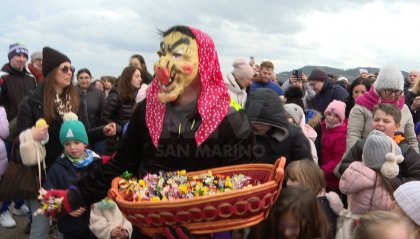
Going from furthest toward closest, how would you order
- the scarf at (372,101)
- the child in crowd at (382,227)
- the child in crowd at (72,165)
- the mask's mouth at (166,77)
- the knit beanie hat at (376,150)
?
the scarf at (372,101)
the child in crowd at (72,165)
the knit beanie hat at (376,150)
the child in crowd at (382,227)
the mask's mouth at (166,77)

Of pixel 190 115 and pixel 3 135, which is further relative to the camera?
pixel 3 135

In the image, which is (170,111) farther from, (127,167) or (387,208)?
(387,208)

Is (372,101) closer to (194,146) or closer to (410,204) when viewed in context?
(410,204)

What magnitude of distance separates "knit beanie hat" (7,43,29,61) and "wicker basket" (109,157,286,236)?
4289 millimetres

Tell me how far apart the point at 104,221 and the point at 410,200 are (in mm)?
2001

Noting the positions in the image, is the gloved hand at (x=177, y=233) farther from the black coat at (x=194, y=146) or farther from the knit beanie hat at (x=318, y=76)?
the knit beanie hat at (x=318, y=76)

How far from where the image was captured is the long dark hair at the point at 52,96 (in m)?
3.54

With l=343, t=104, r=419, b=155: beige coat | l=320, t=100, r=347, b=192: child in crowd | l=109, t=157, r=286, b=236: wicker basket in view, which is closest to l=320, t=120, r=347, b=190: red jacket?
l=320, t=100, r=347, b=192: child in crowd

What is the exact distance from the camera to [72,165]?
11.1ft

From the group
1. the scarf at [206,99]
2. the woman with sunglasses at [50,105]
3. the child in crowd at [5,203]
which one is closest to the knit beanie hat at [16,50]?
the child in crowd at [5,203]

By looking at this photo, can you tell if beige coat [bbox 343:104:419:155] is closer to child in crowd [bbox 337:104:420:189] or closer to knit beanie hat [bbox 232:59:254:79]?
child in crowd [bbox 337:104:420:189]

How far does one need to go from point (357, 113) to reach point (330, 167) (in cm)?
53

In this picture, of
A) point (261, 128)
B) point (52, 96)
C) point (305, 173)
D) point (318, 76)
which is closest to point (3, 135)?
point (52, 96)

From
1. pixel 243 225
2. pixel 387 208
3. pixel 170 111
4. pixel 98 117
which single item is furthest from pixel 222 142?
pixel 98 117
